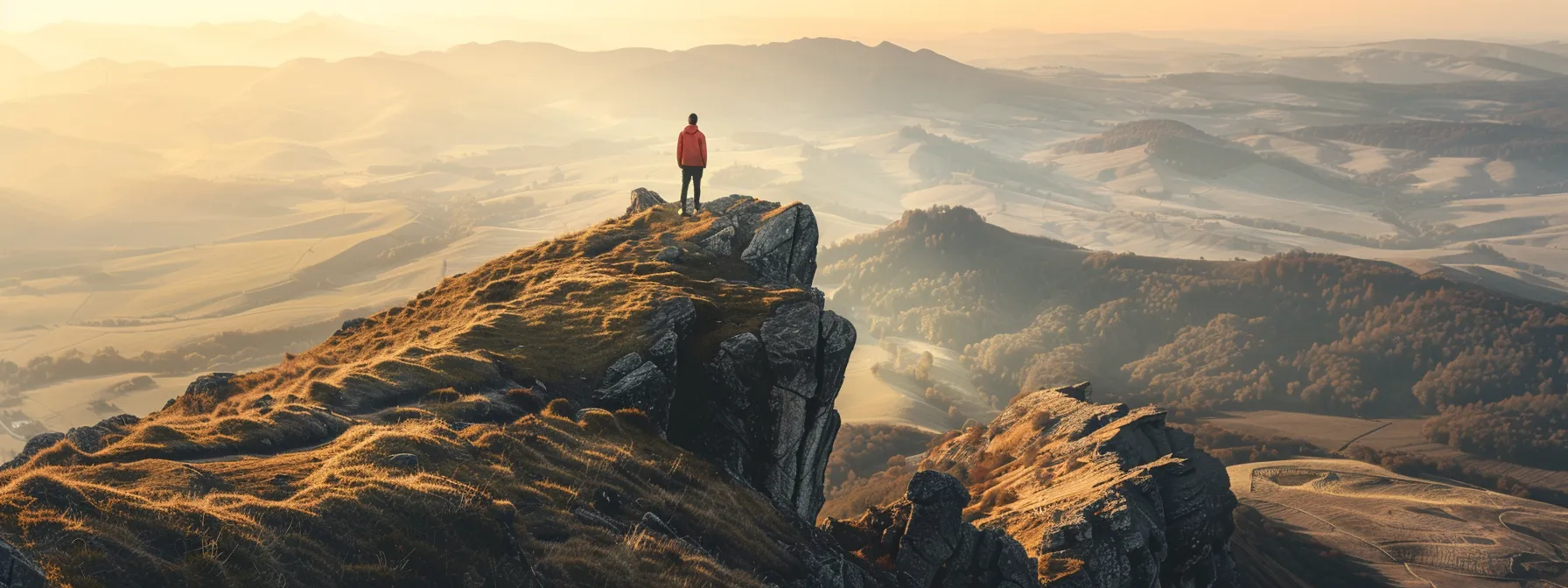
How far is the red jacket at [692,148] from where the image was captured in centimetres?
4325

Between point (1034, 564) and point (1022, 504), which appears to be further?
point (1022, 504)

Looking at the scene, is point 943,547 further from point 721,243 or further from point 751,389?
point 721,243

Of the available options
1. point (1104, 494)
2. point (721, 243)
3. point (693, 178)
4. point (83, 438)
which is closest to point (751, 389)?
point (721, 243)

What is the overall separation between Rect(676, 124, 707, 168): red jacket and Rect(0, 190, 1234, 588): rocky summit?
4684 mm

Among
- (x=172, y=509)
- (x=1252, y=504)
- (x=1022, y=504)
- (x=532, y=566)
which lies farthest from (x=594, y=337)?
(x=1252, y=504)

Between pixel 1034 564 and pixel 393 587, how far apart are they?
1233 inches

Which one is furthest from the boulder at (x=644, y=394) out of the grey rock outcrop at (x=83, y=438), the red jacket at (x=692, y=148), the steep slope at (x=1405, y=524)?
the steep slope at (x=1405, y=524)

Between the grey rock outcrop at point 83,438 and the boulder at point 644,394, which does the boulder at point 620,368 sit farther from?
the grey rock outcrop at point 83,438

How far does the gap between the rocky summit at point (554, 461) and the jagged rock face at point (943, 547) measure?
0.36ft

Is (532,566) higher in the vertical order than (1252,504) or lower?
higher

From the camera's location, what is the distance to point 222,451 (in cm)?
2339

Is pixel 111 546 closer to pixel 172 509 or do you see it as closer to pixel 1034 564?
pixel 172 509

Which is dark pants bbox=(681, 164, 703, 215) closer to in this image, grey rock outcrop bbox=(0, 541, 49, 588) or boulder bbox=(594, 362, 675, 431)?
boulder bbox=(594, 362, 675, 431)

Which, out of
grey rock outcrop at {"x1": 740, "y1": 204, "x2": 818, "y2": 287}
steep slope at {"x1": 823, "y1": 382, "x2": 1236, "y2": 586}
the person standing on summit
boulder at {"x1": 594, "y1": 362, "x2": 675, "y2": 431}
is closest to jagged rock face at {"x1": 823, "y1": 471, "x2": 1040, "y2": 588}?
A: steep slope at {"x1": 823, "y1": 382, "x2": 1236, "y2": 586}
